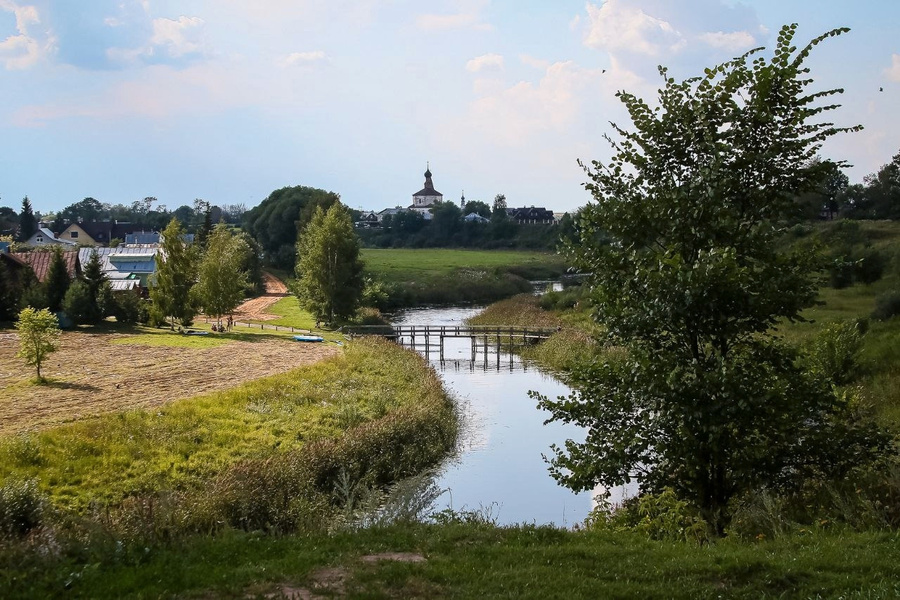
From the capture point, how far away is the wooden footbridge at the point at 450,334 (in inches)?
1750

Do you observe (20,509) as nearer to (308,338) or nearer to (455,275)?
(308,338)

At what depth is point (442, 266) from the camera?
8656 cm

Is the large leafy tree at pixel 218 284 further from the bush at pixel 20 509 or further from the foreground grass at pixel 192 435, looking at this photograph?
the bush at pixel 20 509

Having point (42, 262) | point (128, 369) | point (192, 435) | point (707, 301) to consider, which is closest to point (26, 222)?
point (42, 262)

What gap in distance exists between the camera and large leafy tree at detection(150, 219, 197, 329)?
43.1 m

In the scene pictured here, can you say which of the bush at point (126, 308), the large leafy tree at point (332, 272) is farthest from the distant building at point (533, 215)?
the bush at point (126, 308)

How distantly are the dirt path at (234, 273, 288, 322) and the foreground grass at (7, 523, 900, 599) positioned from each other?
44222 millimetres


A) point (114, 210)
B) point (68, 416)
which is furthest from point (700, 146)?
point (114, 210)

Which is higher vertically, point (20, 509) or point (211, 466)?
point (20, 509)

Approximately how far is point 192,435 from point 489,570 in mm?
13364

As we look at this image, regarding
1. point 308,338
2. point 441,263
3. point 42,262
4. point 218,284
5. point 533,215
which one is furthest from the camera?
point 533,215

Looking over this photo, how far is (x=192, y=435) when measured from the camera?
19.4 meters

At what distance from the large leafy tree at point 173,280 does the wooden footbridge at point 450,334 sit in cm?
923

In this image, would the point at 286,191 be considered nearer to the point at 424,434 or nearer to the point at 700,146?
the point at 424,434
